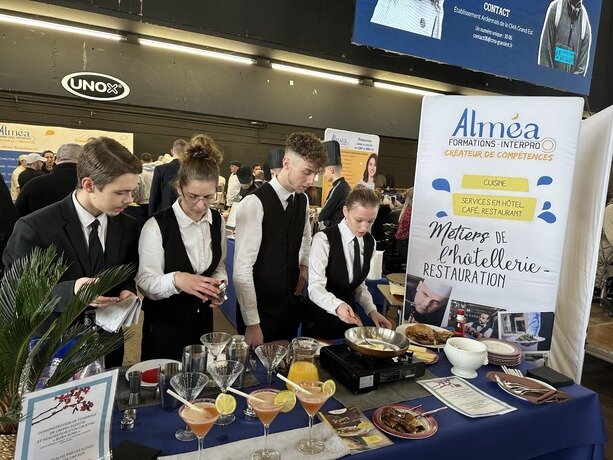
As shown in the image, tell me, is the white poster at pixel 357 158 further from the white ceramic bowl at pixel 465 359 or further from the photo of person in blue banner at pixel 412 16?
the white ceramic bowl at pixel 465 359

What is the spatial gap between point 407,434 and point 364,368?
0.30m

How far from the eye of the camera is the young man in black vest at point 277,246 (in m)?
2.01

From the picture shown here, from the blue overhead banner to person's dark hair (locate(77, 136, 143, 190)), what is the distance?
3572mm

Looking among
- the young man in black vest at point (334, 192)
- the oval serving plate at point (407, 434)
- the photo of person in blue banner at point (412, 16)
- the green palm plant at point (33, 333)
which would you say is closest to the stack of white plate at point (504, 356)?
the oval serving plate at point (407, 434)

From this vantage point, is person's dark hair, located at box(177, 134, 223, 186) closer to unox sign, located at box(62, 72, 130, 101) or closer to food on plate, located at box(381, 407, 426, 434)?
food on plate, located at box(381, 407, 426, 434)

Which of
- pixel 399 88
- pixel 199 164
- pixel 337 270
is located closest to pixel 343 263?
pixel 337 270

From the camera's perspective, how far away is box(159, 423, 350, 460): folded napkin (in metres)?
1.10

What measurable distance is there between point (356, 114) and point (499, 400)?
7.26 m

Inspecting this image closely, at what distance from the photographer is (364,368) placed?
4.94 feet

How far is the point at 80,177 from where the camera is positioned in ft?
5.16

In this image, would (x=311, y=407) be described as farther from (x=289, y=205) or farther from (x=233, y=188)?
(x=233, y=188)

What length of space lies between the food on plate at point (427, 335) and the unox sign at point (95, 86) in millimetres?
6033

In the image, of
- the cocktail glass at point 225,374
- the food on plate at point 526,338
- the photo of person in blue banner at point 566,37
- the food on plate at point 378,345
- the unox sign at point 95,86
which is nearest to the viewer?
the cocktail glass at point 225,374

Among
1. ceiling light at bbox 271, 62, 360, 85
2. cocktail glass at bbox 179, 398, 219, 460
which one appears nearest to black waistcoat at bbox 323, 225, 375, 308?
cocktail glass at bbox 179, 398, 219, 460
